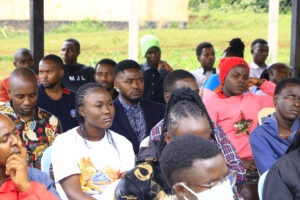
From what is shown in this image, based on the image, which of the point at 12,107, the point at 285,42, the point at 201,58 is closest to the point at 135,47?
the point at 201,58

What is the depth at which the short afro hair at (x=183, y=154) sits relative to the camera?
2.38 m

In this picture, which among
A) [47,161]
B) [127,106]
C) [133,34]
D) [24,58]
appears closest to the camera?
[47,161]

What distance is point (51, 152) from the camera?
4328 millimetres

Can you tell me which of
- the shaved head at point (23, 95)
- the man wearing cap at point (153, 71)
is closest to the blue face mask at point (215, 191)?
the shaved head at point (23, 95)

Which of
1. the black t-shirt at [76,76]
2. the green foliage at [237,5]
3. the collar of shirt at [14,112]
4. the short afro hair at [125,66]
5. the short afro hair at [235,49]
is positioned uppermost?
the green foliage at [237,5]

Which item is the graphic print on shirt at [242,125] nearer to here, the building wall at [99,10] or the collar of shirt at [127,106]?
the collar of shirt at [127,106]

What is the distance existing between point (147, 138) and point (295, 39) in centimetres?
519

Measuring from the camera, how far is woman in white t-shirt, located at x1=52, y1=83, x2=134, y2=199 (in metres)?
4.14

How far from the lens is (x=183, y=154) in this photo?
2.40 meters

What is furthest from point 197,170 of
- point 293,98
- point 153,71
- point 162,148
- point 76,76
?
point 153,71

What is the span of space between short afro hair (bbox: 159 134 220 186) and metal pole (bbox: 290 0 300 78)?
6.61m

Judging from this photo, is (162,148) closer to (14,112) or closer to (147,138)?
(147,138)

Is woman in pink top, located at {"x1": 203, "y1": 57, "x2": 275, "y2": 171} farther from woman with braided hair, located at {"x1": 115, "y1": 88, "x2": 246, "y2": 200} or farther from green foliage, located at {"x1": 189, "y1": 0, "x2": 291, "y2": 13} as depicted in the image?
green foliage, located at {"x1": 189, "y1": 0, "x2": 291, "y2": 13}

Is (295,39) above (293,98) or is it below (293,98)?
above
